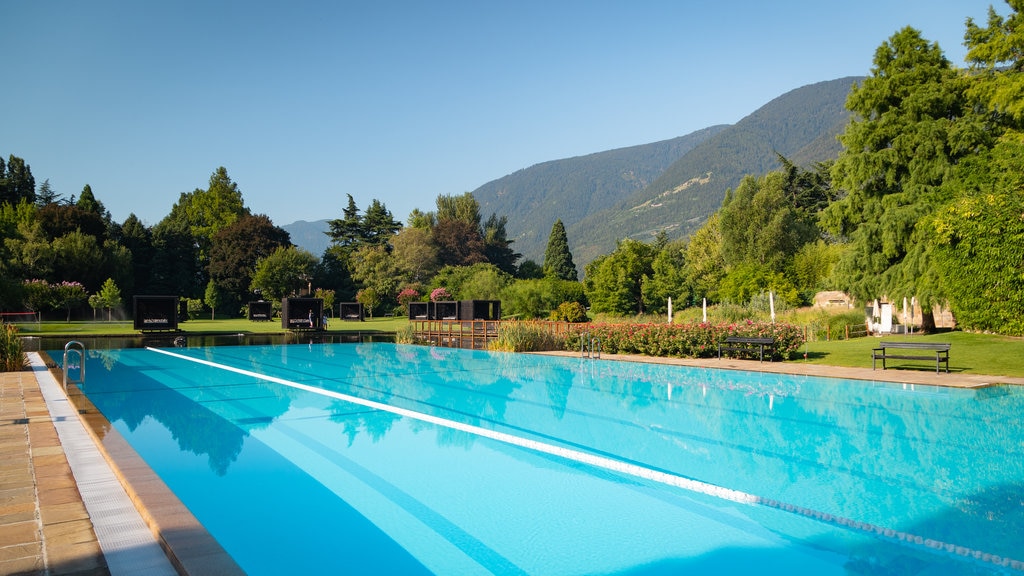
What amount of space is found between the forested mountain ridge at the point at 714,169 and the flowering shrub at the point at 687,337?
336 ft

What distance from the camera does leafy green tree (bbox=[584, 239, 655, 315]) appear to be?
39.0 metres

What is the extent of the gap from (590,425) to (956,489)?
4246 millimetres

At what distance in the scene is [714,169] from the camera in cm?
14788

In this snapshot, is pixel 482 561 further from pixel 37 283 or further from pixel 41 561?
pixel 37 283

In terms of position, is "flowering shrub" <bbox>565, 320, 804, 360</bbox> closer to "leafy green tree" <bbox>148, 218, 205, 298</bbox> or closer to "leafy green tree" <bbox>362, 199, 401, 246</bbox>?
"leafy green tree" <bbox>148, 218, 205, 298</bbox>

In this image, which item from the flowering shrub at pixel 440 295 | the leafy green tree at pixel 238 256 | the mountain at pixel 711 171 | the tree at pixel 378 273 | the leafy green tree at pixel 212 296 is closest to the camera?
the flowering shrub at pixel 440 295

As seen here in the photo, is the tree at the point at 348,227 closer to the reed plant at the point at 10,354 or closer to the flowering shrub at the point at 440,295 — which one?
the flowering shrub at the point at 440,295

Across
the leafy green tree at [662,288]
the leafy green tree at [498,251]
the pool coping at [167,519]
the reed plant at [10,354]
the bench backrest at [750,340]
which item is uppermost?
the leafy green tree at [498,251]

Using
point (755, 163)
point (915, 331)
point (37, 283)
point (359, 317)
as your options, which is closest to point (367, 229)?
point (359, 317)

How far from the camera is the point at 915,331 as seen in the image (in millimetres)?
22031

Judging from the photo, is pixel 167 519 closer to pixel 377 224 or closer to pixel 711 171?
pixel 377 224

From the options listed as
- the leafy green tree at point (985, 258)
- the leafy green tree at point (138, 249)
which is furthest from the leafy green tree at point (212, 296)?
the leafy green tree at point (985, 258)

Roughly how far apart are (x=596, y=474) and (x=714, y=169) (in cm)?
15084

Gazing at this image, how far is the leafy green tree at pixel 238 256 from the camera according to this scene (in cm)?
4966
